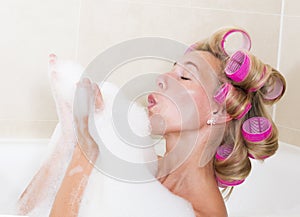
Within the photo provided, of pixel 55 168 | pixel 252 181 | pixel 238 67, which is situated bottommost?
pixel 252 181

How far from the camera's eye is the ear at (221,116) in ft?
3.65

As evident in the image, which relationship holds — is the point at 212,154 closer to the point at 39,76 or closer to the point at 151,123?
the point at 151,123

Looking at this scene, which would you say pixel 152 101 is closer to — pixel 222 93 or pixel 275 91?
pixel 222 93

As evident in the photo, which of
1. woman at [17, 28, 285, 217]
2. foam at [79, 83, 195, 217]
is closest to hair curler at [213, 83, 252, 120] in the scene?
woman at [17, 28, 285, 217]

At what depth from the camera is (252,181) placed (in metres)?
1.59

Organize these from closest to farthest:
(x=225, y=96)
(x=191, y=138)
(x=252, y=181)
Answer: (x=225, y=96), (x=191, y=138), (x=252, y=181)

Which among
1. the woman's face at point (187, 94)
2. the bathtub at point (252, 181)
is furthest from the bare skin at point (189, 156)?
the bathtub at point (252, 181)

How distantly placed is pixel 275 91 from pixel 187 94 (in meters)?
0.22

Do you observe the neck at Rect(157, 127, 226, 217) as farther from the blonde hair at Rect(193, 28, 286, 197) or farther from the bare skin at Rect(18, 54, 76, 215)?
the bare skin at Rect(18, 54, 76, 215)

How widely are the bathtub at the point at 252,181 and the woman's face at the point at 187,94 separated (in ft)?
1.33

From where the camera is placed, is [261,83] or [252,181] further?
[252,181]

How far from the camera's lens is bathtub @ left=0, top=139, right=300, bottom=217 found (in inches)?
54.5

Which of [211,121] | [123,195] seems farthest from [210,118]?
[123,195]

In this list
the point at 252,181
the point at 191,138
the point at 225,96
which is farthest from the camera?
the point at 252,181
